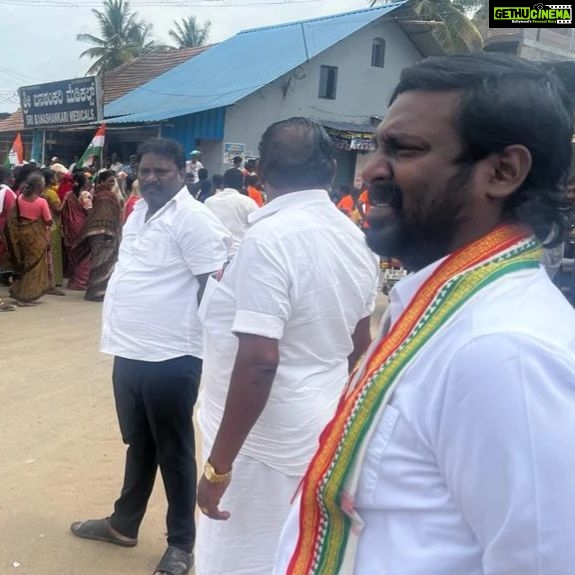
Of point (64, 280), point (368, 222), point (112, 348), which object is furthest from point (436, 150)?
point (64, 280)

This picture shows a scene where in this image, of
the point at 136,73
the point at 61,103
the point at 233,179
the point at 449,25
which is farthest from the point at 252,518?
the point at 136,73

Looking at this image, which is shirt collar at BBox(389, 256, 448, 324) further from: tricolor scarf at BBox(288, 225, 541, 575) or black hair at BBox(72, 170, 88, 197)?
black hair at BBox(72, 170, 88, 197)

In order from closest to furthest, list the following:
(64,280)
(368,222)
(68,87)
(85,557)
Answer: (368,222) < (85,557) < (64,280) < (68,87)

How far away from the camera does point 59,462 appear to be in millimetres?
3826

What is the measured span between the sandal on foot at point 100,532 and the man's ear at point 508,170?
257 cm

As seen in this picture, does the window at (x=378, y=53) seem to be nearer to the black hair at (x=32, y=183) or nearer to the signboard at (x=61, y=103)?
the signboard at (x=61, y=103)

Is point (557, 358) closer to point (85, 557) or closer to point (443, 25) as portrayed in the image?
point (85, 557)

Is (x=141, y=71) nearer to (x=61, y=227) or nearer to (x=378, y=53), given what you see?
(x=378, y=53)

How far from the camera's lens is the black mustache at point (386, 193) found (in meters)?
1.11

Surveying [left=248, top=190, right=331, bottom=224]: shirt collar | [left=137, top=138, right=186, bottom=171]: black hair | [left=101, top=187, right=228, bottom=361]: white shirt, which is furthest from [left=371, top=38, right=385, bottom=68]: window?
[left=248, top=190, right=331, bottom=224]: shirt collar

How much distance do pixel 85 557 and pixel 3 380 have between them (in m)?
2.50

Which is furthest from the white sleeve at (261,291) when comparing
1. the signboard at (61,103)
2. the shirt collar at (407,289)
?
the signboard at (61,103)

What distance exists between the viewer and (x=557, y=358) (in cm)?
88

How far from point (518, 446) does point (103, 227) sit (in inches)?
342
